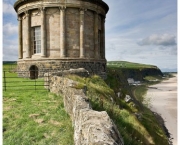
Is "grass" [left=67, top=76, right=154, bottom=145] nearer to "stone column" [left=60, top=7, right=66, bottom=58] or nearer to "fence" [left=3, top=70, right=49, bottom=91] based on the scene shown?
"fence" [left=3, top=70, right=49, bottom=91]

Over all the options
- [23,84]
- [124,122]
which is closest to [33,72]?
[23,84]

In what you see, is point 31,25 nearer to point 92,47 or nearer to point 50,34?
point 50,34

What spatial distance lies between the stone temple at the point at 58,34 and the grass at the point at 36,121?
9880 millimetres

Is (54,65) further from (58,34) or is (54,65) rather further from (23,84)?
(23,84)

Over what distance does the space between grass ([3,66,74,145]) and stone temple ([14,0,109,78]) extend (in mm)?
9880

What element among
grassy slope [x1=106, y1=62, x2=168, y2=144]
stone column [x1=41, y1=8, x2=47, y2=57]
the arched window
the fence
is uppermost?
stone column [x1=41, y1=8, x2=47, y2=57]

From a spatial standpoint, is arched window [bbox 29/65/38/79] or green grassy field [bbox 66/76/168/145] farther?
arched window [bbox 29/65/38/79]

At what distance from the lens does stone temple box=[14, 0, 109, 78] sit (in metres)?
20.8

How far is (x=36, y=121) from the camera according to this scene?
8023mm

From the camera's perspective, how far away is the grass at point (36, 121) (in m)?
6.62

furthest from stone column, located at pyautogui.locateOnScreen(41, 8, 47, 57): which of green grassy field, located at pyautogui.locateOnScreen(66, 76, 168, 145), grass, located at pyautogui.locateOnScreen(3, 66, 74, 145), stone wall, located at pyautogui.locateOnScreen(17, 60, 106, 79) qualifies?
grass, located at pyautogui.locateOnScreen(3, 66, 74, 145)

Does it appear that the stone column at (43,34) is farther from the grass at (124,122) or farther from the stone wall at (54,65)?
the grass at (124,122)

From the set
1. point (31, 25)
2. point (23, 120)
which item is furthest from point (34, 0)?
point (23, 120)

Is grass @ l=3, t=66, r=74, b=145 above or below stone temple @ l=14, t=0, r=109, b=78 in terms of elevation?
below
